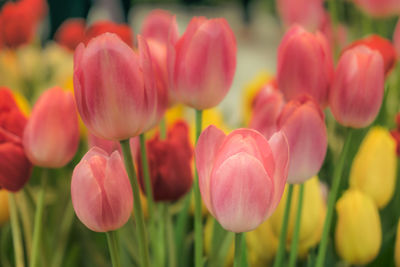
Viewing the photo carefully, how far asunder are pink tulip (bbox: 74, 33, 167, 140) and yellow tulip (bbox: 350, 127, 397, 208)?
23 centimetres

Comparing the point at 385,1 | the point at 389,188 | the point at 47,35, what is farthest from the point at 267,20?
the point at 389,188

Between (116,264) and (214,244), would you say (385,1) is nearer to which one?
(214,244)

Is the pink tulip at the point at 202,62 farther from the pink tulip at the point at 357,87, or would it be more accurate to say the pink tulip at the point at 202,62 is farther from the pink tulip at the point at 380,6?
the pink tulip at the point at 380,6

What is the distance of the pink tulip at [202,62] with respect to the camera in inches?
13.4

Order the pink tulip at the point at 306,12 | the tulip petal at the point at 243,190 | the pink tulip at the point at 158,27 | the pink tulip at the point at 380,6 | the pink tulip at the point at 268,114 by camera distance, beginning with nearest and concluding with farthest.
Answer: the tulip petal at the point at 243,190 < the pink tulip at the point at 268,114 < the pink tulip at the point at 158,27 < the pink tulip at the point at 380,6 < the pink tulip at the point at 306,12

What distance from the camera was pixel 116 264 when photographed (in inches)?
12.6

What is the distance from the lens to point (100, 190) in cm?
30

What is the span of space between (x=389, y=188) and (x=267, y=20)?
12.4ft

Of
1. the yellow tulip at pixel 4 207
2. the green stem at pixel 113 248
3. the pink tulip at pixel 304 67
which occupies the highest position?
the pink tulip at pixel 304 67

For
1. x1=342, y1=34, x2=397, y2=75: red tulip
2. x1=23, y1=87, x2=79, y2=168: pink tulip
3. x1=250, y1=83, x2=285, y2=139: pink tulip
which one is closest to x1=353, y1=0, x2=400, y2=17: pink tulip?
x1=342, y1=34, x2=397, y2=75: red tulip

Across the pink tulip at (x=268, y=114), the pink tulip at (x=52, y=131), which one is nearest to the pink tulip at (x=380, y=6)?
the pink tulip at (x=268, y=114)

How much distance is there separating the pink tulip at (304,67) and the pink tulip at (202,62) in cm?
5

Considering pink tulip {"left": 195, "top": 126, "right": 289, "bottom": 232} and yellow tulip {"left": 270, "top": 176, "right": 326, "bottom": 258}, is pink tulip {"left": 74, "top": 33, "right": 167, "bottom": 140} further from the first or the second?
yellow tulip {"left": 270, "top": 176, "right": 326, "bottom": 258}

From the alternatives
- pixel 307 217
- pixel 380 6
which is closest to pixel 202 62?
pixel 307 217
